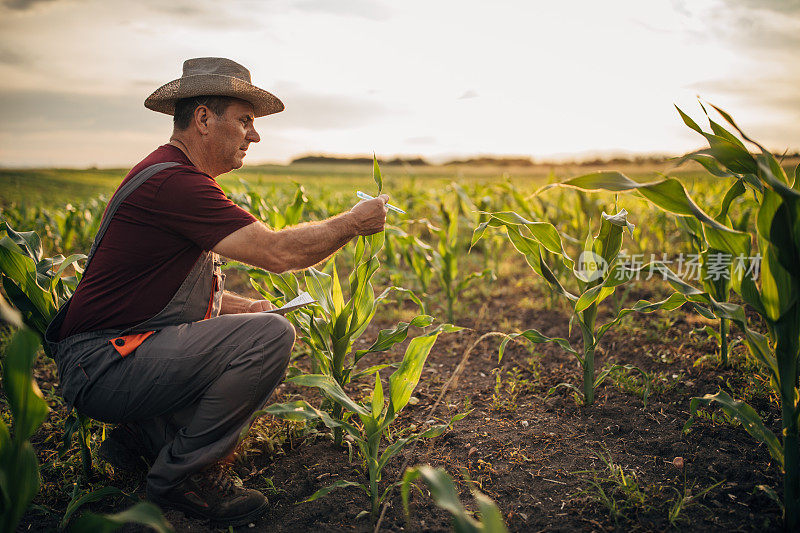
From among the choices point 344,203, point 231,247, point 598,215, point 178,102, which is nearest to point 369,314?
point 231,247

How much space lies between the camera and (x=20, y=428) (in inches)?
55.4

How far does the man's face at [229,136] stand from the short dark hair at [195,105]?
2cm

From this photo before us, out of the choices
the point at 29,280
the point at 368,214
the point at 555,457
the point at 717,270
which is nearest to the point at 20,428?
the point at 29,280

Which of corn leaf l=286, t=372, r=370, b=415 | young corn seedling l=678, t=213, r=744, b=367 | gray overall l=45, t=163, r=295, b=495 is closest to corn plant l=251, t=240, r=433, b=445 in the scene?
gray overall l=45, t=163, r=295, b=495

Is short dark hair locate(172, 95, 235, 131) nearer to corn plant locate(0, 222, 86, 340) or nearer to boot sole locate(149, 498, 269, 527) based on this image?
corn plant locate(0, 222, 86, 340)

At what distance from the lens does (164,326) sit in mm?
2082

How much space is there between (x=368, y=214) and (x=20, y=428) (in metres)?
1.38

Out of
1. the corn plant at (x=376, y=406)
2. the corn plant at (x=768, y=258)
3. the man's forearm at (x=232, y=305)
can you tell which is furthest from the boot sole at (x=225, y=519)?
the corn plant at (x=768, y=258)

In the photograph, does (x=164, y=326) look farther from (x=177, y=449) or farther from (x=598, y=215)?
(x=598, y=215)

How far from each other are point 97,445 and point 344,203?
6117 mm

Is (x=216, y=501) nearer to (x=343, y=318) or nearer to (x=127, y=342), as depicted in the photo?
(x=127, y=342)

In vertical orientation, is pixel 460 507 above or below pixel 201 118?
below

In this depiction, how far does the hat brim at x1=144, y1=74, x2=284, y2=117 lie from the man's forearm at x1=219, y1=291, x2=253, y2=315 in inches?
39.1

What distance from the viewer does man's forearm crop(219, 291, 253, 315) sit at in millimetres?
2615
